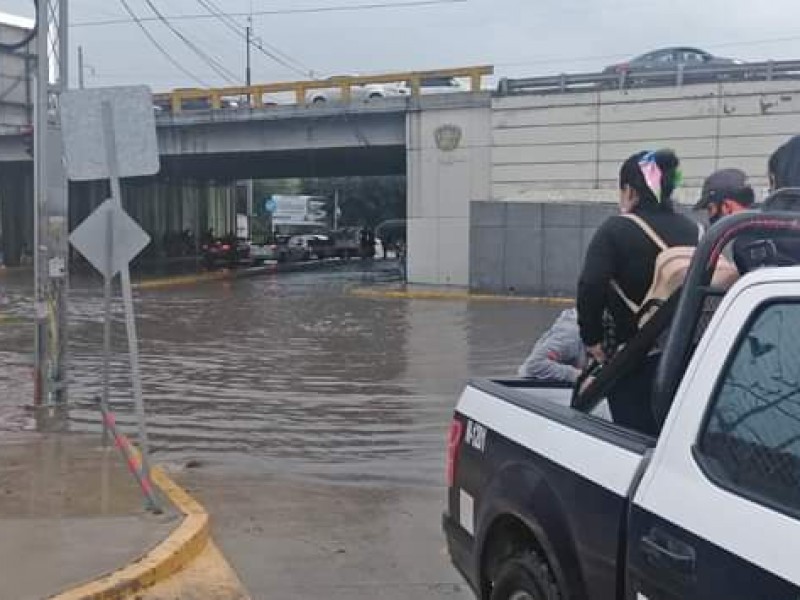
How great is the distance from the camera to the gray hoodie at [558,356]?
579 centimetres

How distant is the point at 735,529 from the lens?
2516 millimetres

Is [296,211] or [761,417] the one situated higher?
[761,417]

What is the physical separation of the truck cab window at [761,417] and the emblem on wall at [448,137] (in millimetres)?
30256

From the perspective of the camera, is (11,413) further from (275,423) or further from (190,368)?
(190,368)

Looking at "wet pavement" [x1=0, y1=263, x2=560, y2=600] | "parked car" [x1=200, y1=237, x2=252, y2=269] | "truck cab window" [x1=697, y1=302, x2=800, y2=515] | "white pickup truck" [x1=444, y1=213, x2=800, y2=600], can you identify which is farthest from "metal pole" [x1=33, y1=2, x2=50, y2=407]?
"parked car" [x1=200, y1=237, x2=252, y2=269]

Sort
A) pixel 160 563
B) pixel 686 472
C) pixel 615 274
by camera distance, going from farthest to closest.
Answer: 1. pixel 160 563
2. pixel 615 274
3. pixel 686 472

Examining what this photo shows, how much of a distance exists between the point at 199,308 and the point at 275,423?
49.5 ft

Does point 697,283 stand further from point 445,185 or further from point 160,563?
point 445,185

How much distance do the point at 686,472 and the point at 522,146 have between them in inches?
1169

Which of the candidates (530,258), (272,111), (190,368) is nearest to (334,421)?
(190,368)

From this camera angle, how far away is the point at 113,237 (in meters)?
8.02

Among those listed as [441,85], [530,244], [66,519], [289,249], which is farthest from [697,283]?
[289,249]

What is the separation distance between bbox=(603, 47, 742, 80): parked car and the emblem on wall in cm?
474

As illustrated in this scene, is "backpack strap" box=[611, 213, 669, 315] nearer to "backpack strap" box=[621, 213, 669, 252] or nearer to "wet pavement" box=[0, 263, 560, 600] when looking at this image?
"backpack strap" box=[621, 213, 669, 252]
